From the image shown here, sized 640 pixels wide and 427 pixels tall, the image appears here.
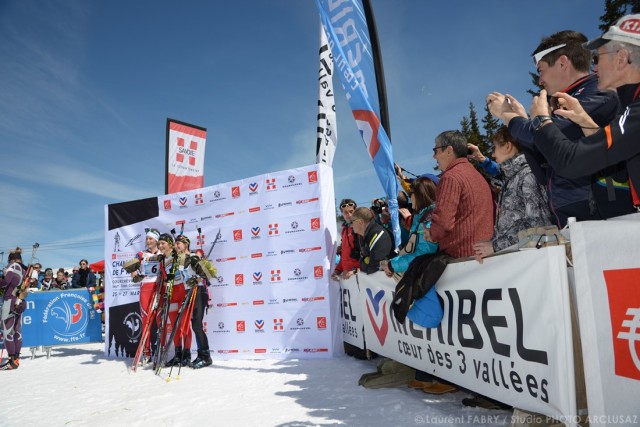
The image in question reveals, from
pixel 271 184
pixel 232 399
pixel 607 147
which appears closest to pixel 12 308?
pixel 271 184

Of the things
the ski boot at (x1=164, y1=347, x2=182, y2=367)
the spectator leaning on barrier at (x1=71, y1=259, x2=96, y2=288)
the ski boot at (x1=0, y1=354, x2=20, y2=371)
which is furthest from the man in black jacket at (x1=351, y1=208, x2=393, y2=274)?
the spectator leaning on barrier at (x1=71, y1=259, x2=96, y2=288)

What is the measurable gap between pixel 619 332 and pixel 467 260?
1.21m

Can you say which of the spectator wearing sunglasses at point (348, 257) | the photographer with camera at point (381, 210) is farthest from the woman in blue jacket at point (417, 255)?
the photographer with camera at point (381, 210)

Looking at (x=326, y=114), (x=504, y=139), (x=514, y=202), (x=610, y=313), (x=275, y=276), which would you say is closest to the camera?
(x=610, y=313)

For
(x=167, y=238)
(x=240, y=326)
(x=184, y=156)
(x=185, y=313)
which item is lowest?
(x=240, y=326)

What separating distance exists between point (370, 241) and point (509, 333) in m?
2.70

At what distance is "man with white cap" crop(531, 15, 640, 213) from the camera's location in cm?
169

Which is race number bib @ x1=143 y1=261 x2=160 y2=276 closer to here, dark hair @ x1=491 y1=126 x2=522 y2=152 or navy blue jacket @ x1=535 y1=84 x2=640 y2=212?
dark hair @ x1=491 y1=126 x2=522 y2=152

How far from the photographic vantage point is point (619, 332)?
5.88 ft

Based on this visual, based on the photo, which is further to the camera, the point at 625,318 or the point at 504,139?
the point at 504,139

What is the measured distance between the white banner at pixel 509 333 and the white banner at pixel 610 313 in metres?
0.16

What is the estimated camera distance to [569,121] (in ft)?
7.25

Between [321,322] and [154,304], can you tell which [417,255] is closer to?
[321,322]

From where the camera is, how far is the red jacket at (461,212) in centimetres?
315
